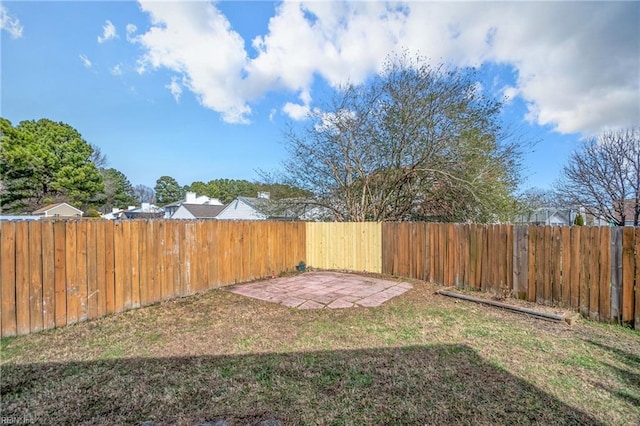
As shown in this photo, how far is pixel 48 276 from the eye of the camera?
3.62 m

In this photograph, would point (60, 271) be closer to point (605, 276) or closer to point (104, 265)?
point (104, 265)

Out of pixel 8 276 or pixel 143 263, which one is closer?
pixel 8 276

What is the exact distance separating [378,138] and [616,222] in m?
10.2

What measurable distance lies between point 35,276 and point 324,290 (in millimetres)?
4198

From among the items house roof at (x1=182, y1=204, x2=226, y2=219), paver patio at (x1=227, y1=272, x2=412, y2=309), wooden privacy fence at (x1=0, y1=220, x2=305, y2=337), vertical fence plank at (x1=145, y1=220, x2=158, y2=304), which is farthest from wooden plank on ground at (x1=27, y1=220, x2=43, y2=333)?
house roof at (x1=182, y1=204, x2=226, y2=219)

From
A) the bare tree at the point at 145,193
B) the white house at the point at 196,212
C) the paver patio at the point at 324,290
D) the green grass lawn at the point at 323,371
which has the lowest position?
the paver patio at the point at 324,290

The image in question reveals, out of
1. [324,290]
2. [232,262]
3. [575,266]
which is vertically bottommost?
[324,290]

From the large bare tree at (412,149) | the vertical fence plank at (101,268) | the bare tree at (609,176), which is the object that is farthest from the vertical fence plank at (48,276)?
the bare tree at (609,176)

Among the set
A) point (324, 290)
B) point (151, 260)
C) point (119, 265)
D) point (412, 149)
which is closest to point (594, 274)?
point (324, 290)

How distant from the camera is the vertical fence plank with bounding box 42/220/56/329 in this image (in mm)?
3582

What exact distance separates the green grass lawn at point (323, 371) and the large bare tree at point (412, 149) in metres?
4.57

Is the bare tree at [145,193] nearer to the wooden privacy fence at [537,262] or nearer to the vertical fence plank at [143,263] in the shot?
the vertical fence plank at [143,263]

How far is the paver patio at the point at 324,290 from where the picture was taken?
4914 millimetres

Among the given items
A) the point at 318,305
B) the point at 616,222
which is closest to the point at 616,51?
the point at 616,222
